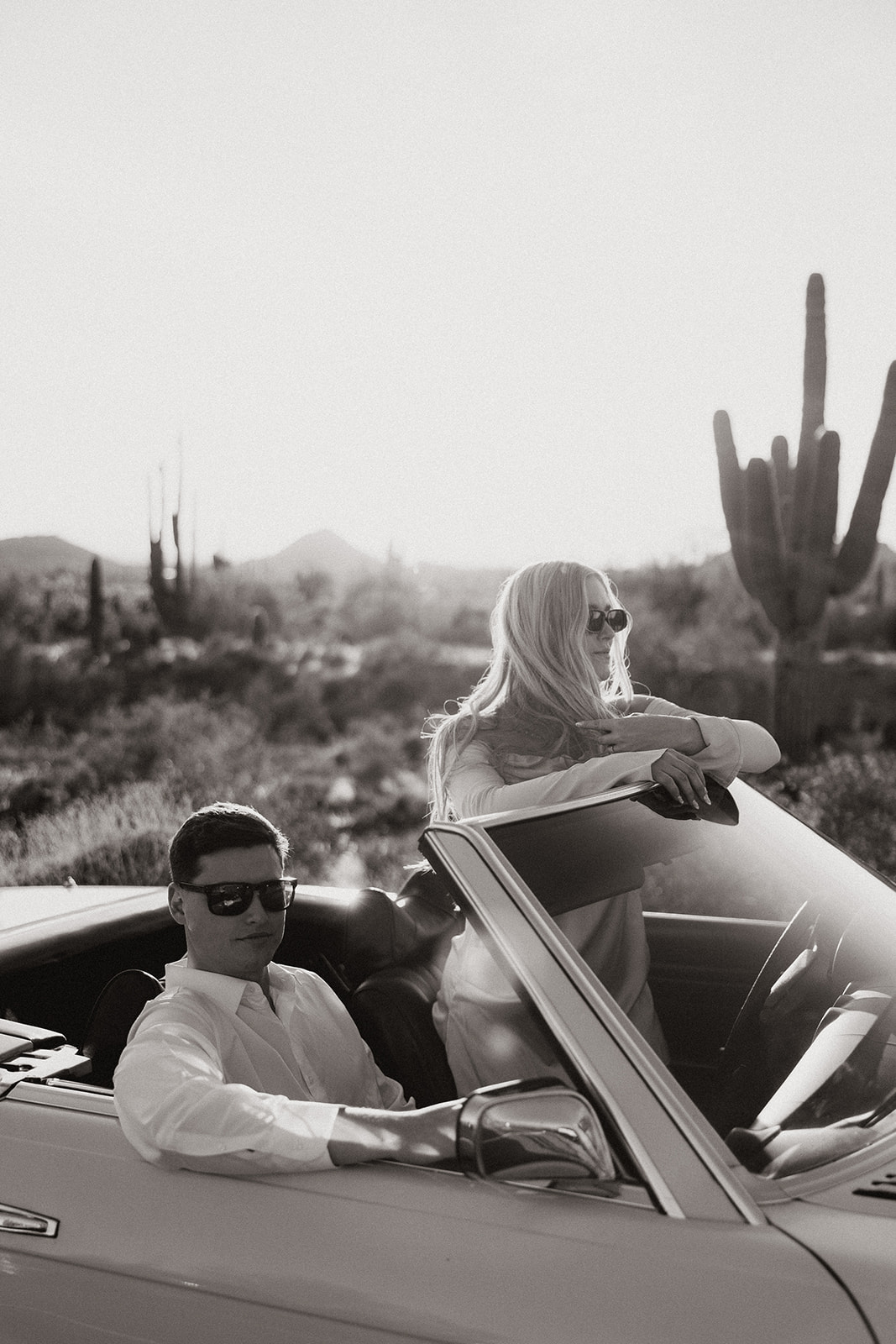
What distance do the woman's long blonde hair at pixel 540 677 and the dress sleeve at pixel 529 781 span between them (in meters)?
0.05

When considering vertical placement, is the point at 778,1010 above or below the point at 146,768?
above

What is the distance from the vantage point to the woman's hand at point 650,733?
2666 mm

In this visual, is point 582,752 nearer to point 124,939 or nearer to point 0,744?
point 124,939

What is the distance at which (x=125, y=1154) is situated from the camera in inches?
82.8

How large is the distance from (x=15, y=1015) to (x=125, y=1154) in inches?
45.0

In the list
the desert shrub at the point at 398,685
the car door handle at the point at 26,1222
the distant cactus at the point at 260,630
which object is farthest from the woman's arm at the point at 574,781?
the distant cactus at the point at 260,630

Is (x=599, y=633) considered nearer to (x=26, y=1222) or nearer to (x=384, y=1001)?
(x=384, y=1001)

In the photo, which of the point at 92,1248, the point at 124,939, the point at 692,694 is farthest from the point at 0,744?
the point at 92,1248

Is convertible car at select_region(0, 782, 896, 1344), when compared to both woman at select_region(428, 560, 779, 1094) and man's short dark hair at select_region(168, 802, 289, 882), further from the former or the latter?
man's short dark hair at select_region(168, 802, 289, 882)

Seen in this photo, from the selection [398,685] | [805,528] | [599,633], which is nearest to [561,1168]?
[599,633]

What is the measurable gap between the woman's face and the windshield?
0.53 m

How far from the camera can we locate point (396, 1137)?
1944mm

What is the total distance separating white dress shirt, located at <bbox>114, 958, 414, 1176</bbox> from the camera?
1.97m

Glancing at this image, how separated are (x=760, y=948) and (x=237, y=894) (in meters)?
1.18
